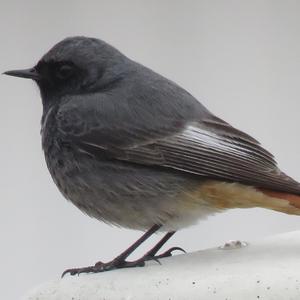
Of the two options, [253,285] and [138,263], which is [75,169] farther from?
[253,285]

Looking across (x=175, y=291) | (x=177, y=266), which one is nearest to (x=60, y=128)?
(x=177, y=266)

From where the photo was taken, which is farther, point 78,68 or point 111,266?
point 78,68

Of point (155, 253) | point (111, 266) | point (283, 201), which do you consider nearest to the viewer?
point (111, 266)

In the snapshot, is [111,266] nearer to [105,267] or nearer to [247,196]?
[105,267]

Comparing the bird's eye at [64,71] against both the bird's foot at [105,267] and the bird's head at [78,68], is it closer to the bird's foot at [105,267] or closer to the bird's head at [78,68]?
the bird's head at [78,68]

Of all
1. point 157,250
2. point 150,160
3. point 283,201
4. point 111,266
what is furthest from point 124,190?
point 283,201

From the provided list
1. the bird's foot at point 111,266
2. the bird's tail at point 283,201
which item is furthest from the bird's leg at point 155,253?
the bird's tail at point 283,201

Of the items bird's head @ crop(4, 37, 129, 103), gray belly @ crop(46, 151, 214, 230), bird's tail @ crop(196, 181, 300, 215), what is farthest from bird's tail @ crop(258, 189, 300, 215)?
bird's head @ crop(4, 37, 129, 103)
